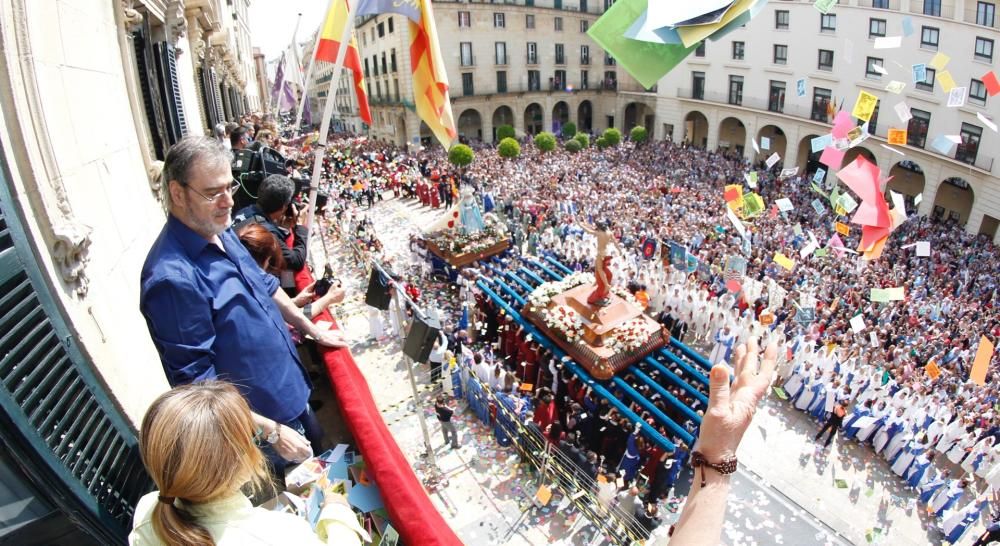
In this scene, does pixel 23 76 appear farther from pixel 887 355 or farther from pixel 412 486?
pixel 887 355

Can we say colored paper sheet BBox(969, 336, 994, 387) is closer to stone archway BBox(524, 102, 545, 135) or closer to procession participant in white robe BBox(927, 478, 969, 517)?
procession participant in white robe BBox(927, 478, 969, 517)

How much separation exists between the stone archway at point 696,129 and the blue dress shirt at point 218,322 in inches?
1589

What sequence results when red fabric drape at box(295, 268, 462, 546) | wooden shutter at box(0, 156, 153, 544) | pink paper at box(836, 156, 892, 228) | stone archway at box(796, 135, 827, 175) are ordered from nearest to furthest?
wooden shutter at box(0, 156, 153, 544) < red fabric drape at box(295, 268, 462, 546) < pink paper at box(836, 156, 892, 228) < stone archway at box(796, 135, 827, 175)

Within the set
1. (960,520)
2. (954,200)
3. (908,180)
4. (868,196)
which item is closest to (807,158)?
(908,180)

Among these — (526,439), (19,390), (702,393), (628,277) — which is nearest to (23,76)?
(19,390)

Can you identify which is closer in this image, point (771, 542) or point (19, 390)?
point (19, 390)

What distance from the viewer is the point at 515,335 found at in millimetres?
12391

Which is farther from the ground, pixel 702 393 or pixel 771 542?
pixel 702 393

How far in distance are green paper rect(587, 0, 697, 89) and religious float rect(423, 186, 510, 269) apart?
9.13 m

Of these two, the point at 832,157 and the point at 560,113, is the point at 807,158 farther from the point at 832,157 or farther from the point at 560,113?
the point at 560,113

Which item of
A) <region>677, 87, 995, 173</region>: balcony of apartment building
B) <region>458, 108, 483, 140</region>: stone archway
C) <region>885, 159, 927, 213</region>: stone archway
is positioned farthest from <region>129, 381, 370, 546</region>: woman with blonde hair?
<region>458, 108, 483, 140</region>: stone archway

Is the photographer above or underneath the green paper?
underneath

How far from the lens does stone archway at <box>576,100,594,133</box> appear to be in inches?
1913

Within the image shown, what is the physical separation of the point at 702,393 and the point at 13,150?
9.99 metres
